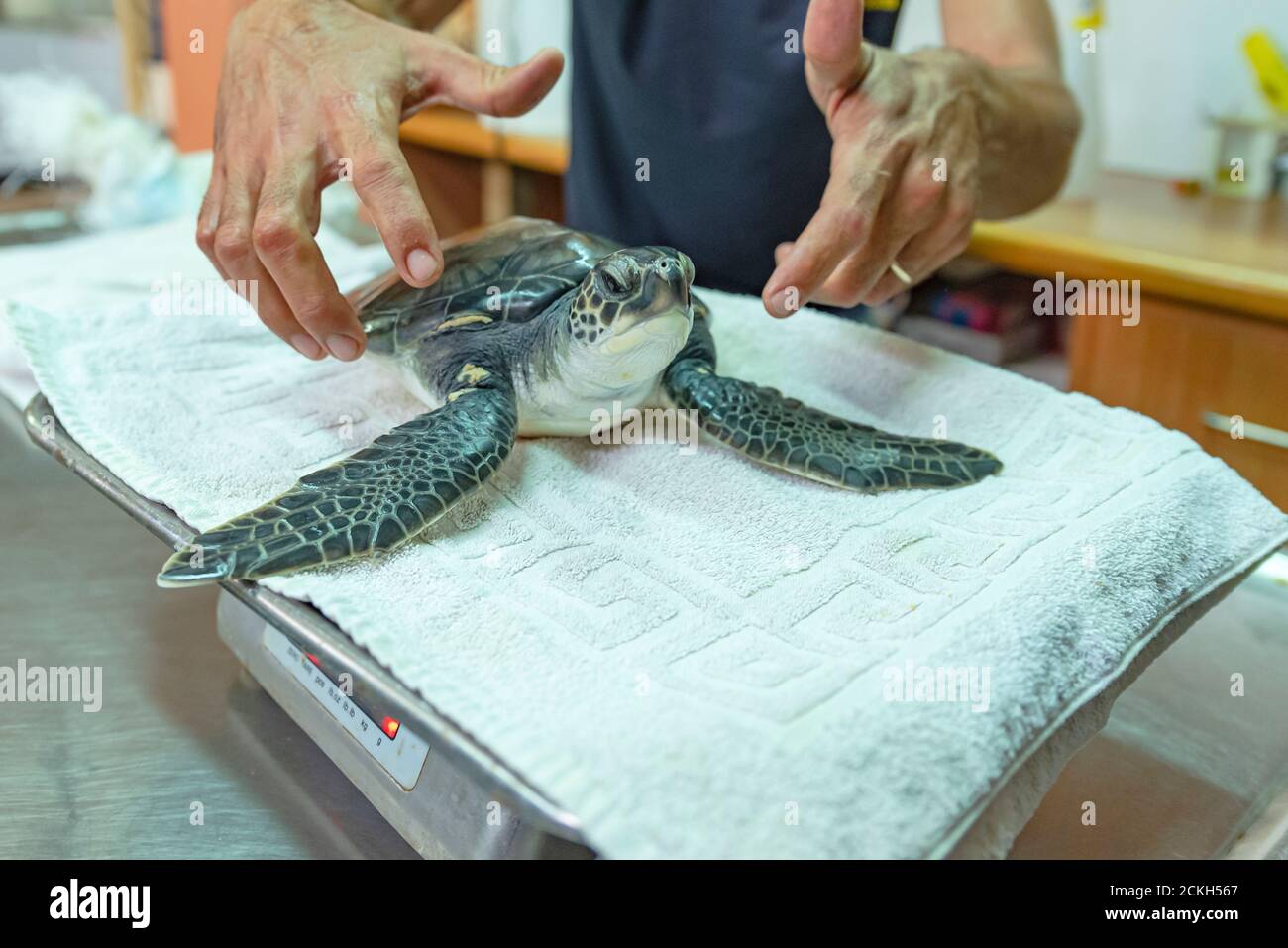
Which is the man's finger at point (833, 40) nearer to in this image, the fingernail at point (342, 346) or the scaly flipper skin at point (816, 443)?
the scaly flipper skin at point (816, 443)

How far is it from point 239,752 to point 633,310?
1.43 ft

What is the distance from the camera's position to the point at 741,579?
26.2 inches

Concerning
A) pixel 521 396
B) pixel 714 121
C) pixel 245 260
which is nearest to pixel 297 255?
pixel 245 260

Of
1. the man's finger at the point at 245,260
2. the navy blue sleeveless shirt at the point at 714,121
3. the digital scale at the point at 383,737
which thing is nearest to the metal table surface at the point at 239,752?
the digital scale at the point at 383,737

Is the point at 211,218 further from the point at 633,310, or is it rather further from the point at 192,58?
the point at 192,58

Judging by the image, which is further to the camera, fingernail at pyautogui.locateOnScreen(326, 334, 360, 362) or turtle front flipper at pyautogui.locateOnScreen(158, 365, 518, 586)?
fingernail at pyautogui.locateOnScreen(326, 334, 360, 362)

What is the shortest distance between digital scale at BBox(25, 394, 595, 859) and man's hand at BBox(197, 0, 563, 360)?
21cm

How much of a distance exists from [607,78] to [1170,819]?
112 cm

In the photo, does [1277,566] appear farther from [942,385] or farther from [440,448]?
[440,448]

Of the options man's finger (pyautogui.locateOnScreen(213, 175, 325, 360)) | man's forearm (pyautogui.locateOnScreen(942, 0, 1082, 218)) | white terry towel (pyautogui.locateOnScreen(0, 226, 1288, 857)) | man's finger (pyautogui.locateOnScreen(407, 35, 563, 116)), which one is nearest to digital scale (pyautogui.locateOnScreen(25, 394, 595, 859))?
white terry towel (pyautogui.locateOnScreen(0, 226, 1288, 857))

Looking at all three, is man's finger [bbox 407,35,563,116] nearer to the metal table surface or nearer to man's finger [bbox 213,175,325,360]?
man's finger [bbox 213,175,325,360]

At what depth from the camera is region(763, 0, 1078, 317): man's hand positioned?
833 millimetres
